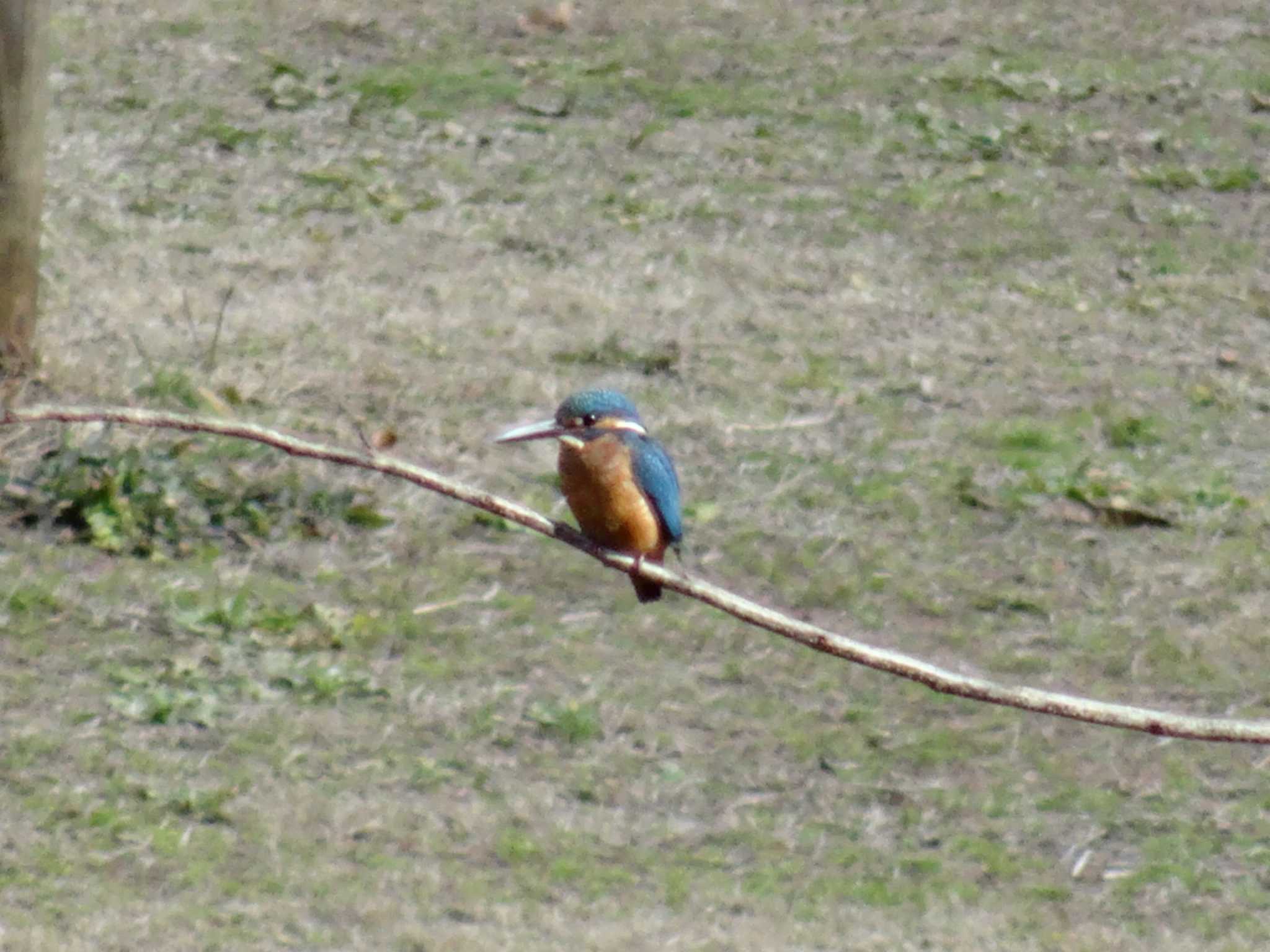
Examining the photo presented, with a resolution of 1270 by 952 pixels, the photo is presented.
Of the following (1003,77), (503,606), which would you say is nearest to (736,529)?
(503,606)

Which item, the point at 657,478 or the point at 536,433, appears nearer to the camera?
the point at 536,433

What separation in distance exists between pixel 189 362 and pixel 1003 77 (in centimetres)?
434

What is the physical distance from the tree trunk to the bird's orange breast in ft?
8.56

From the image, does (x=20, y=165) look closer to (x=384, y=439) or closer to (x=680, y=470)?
(x=384, y=439)

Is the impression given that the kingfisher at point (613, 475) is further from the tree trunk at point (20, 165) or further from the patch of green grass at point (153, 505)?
the tree trunk at point (20, 165)

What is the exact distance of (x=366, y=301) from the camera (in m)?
6.98

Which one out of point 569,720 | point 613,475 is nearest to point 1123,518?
point 569,720

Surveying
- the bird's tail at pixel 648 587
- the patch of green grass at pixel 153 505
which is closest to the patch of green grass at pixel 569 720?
the bird's tail at pixel 648 587

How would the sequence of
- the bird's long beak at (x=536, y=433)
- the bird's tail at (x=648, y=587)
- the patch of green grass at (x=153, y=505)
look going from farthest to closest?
1. the patch of green grass at (x=153, y=505)
2. the bird's tail at (x=648, y=587)
3. the bird's long beak at (x=536, y=433)

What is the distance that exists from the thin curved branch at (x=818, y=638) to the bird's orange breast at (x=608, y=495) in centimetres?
110

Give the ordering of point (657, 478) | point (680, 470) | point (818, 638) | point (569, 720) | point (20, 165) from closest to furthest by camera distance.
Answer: point (818, 638)
point (657, 478)
point (569, 720)
point (20, 165)
point (680, 470)

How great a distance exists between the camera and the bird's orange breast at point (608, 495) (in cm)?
354

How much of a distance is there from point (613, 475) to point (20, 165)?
2.76m

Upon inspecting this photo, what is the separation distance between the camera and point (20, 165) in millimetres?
5484
